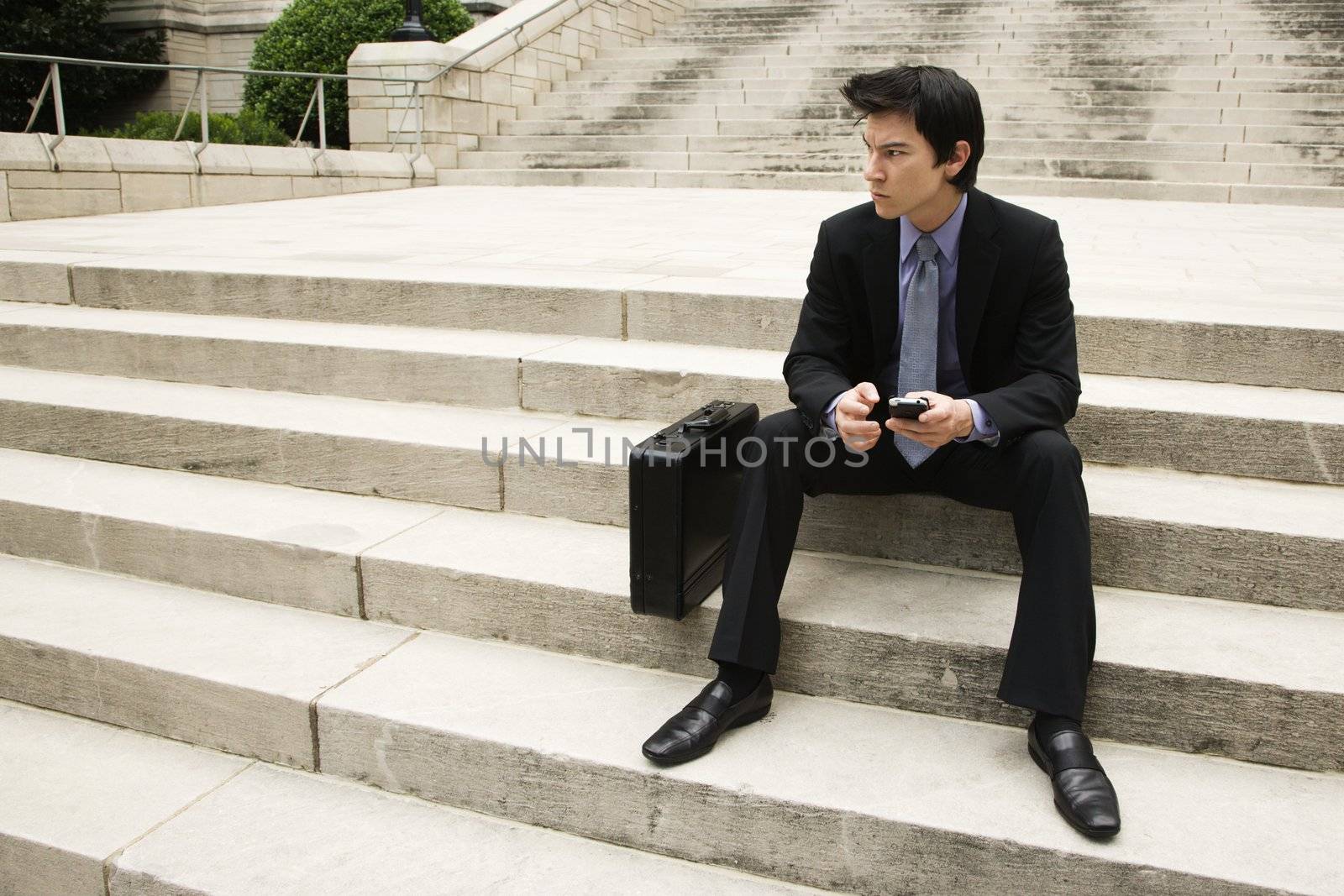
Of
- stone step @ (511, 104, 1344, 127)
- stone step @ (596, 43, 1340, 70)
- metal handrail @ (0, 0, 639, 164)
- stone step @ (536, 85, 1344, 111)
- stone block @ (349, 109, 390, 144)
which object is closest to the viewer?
metal handrail @ (0, 0, 639, 164)

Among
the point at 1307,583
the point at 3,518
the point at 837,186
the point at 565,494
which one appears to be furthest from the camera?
the point at 837,186

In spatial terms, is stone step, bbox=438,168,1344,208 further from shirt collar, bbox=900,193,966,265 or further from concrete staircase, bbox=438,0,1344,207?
shirt collar, bbox=900,193,966,265

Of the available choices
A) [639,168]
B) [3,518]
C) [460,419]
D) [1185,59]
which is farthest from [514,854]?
[1185,59]

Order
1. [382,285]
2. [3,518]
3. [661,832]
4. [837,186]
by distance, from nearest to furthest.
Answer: [661,832]
[3,518]
[382,285]
[837,186]

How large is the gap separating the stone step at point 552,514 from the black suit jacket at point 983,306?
0.46 m

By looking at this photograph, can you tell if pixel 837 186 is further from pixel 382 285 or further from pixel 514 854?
pixel 514 854

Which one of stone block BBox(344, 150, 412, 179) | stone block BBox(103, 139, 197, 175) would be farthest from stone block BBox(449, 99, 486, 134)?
stone block BBox(103, 139, 197, 175)

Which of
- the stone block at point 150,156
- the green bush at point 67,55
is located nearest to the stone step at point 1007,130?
the stone block at point 150,156

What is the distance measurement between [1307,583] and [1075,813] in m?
1.07

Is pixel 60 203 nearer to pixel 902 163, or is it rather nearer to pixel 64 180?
pixel 64 180

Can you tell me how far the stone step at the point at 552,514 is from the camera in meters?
2.78

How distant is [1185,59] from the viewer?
11922 mm

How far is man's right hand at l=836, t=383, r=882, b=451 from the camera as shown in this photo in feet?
8.07

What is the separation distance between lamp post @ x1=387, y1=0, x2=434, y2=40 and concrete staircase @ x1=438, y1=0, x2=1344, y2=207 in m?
1.34
